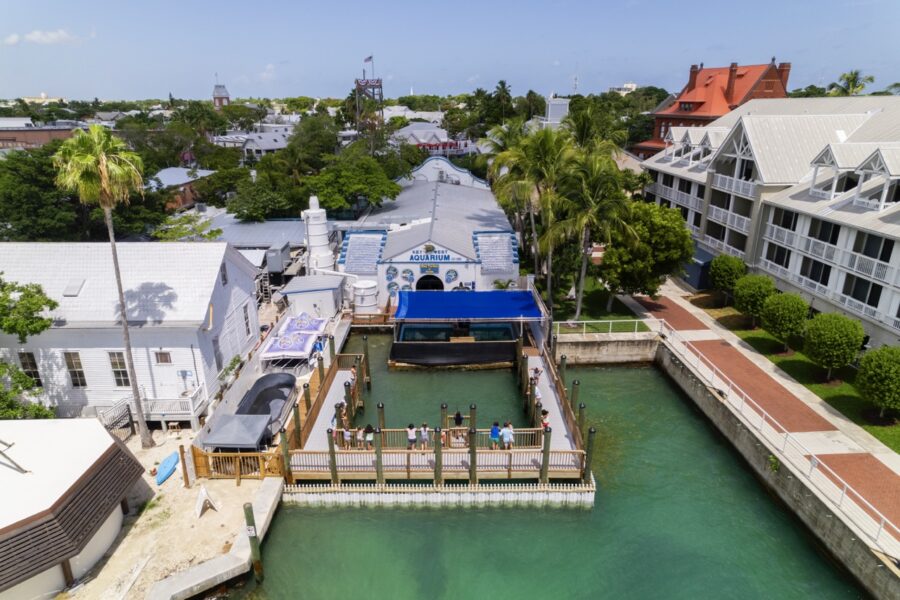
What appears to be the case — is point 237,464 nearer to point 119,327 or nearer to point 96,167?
point 119,327

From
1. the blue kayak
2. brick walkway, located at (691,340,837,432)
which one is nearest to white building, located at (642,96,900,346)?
brick walkway, located at (691,340,837,432)

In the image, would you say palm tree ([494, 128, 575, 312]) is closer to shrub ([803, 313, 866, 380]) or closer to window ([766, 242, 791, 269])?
shrub ([803, 313, 866, 380])

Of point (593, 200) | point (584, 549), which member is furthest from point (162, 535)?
point (593, 200)

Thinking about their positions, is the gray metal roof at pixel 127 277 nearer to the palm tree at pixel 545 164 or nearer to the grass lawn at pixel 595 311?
the palm tree at pixel 545 164

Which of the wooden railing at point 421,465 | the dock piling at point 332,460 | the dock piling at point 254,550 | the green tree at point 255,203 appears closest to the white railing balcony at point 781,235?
the wooden railing at point 421,465

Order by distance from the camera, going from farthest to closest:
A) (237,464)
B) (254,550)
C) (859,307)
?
(859,307) → (237,464) → (254,550)

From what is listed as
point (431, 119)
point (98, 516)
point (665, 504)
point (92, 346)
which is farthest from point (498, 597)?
point (431, 119)
